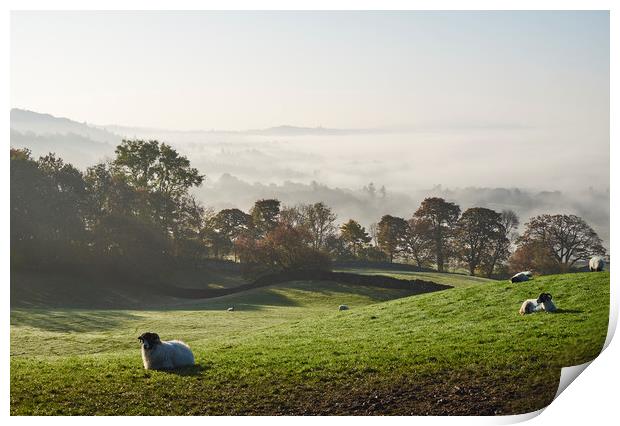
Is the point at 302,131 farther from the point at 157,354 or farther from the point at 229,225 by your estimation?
the point at 229,225

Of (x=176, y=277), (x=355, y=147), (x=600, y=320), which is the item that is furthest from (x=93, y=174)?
(x=600, y=320)

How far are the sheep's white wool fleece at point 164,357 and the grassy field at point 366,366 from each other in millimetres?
309

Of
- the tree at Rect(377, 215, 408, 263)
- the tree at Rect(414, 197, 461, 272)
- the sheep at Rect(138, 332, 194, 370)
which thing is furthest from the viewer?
the tree at Rect(377, 215, 408, 263)

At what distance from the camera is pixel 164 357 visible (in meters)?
19.0

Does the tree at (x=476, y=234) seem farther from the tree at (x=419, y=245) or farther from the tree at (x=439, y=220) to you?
the tree at (x=419, y=245)

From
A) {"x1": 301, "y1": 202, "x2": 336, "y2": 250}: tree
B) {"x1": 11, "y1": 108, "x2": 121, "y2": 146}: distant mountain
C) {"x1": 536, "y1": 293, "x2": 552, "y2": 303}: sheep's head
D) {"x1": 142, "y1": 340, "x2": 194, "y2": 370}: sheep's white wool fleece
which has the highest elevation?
{"x1": 11, "y1": 108, "x2": 121, "y2": 146}: distant mountain

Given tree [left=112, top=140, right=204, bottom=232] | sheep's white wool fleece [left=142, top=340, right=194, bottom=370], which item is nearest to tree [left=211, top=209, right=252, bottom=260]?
tree [left=112, top=140, right=204, bottom=232]

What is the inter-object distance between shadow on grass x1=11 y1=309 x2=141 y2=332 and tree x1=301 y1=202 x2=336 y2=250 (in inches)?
419

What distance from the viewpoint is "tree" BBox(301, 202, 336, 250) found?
40.8m

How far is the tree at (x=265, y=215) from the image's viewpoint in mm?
39250

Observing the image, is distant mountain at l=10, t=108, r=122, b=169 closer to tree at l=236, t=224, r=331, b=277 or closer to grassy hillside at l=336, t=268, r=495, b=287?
tree at l=236, t=224, r=331, b=277

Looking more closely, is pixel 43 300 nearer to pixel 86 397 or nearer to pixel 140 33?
pixel 140 33

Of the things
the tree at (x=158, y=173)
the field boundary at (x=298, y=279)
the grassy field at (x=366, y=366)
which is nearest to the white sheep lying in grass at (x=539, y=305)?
the grassy field at (x=366, y=366)

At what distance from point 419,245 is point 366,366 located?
2510 centimetres
